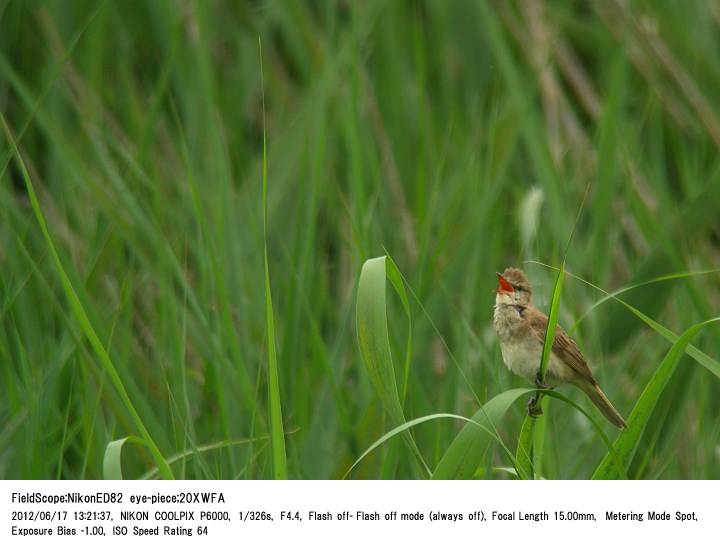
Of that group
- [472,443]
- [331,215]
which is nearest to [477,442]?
[472,443]

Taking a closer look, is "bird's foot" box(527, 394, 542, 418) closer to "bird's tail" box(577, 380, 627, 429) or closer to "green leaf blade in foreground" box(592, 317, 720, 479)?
"green leaf blade in foreground" box(592, 317, 720, 479)

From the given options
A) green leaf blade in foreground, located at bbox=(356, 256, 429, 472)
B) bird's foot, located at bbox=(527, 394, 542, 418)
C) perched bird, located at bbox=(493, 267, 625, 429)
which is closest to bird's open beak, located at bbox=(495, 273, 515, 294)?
perched bird, located at bbox=(493, 267, 625, 429)

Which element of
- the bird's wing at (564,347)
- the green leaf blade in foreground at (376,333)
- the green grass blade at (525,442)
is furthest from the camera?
the bird's wing at (564,347)

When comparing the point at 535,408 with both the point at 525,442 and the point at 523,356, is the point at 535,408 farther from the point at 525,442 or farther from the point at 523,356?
the point at 523,356

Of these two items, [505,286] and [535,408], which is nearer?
[535,408]

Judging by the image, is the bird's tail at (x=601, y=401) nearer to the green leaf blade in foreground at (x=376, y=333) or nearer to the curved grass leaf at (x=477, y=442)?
the curved grass leaf at (x=477, y=442)

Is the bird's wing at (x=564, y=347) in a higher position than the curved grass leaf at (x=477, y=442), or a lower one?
higher

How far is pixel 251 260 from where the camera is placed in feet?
9.98

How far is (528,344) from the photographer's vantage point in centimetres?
215

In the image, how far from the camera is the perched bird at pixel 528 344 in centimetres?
210

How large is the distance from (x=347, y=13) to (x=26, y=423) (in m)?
2.24

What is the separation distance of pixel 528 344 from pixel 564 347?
3.1 inches

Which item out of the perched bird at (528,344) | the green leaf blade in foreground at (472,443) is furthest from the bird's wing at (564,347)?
the green leaf blade in foreground at (472,443)
